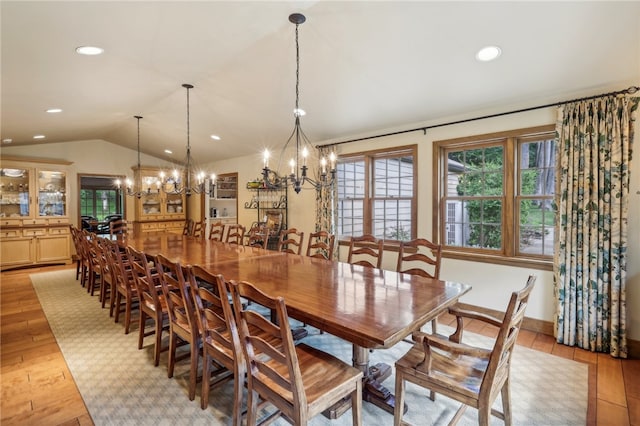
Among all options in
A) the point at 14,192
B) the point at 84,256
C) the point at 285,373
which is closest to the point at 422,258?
the point at 285,373

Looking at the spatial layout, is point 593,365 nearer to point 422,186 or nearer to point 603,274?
point 603,274

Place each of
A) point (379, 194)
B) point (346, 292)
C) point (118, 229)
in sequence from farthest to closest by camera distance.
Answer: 1. point (118, 229)
2. point (379, 194)
3. point (346, 292)

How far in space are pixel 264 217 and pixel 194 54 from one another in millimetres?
3757

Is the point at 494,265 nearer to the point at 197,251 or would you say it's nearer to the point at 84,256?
the point at 197,251

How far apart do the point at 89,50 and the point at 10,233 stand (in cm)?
558

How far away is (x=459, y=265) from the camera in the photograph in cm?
377

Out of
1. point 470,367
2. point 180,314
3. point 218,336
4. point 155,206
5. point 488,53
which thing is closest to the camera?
point 470,367

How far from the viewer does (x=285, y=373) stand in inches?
65.6

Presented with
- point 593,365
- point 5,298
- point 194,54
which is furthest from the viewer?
point 5,298

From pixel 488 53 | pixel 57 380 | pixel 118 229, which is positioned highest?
pixel 488 53

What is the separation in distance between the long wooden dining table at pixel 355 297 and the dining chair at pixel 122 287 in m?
0.55

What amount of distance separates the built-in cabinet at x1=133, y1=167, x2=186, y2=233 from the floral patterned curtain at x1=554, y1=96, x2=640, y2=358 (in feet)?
24.4

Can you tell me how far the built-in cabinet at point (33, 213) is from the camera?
6098mm

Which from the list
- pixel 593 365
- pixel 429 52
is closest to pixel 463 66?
pixel 429 52
